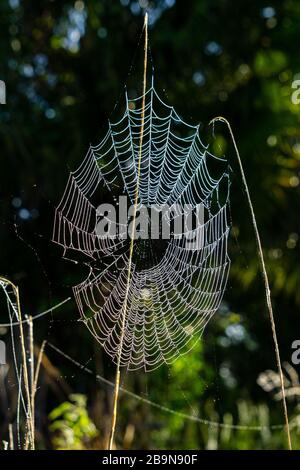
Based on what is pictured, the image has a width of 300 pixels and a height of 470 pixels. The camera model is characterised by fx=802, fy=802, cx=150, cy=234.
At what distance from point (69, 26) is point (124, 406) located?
3341 mm

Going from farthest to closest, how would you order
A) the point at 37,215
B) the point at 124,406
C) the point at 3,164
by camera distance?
the point at 3,164
the point at 124,406
the point at 37,215

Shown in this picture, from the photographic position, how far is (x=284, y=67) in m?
6.98

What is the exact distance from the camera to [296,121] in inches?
267

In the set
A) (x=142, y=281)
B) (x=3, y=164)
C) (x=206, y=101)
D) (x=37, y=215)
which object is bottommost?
(x=142, y=281)

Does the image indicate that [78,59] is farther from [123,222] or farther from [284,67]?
[123,222]

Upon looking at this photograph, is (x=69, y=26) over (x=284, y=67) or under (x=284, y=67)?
over

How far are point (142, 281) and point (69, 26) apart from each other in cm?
408

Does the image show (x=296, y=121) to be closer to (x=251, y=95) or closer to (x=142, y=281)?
(x=251, y=95)

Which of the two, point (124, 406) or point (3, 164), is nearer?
point (124, 406)

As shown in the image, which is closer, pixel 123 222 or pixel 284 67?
pixel 123 222
